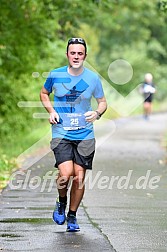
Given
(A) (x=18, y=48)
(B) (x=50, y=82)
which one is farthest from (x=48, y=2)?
(B) (x=50, y=82)

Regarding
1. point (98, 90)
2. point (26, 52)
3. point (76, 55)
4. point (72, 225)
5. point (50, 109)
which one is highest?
point (76, 55)

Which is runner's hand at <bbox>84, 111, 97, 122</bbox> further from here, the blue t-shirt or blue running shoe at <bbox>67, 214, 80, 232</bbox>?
Answer: blue running shoe at <bbox>67, 214, 80, 232</bbox>

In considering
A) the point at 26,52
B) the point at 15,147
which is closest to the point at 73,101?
the point at 26,52

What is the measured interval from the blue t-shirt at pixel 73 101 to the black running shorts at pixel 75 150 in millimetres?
56

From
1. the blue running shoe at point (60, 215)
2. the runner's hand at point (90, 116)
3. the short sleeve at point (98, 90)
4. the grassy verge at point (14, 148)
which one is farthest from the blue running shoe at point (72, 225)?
the grassy verge at point (14, 148)

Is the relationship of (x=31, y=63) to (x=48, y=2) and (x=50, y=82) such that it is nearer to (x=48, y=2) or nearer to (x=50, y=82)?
(x=48, y=2)

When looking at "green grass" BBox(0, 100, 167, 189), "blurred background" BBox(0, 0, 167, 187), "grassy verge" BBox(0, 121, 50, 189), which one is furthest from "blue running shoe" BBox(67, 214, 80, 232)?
"blurred background" BBox(0, 0, 167, 187)

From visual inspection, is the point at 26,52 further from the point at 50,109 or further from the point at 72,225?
the point at 72,225

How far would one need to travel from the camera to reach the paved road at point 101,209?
8547mm

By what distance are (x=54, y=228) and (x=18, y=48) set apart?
11.6m

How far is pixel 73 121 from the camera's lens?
30.1 feet

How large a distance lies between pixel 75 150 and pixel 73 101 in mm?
551

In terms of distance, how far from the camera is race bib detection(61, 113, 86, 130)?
917cm

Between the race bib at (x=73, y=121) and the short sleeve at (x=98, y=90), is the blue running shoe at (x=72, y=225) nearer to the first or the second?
the race bib at (x=73, y=121)
